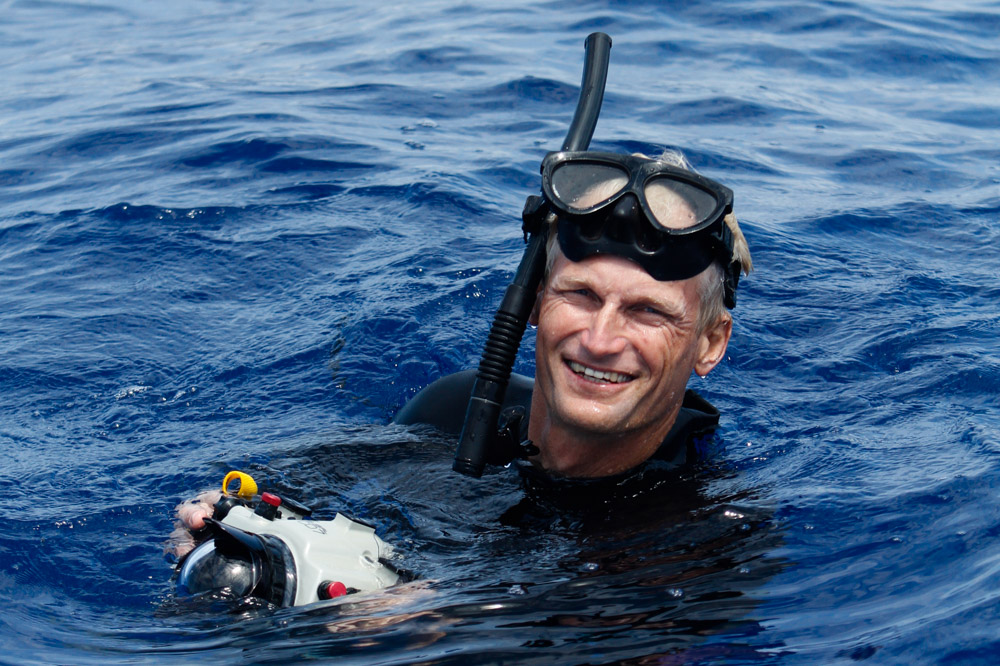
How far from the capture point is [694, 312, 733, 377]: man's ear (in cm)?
338

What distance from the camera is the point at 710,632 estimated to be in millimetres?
2756

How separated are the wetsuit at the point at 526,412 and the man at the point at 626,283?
233 mm

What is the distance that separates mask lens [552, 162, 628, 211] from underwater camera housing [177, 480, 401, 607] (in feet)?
3.79

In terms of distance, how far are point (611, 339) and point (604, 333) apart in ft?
0.09

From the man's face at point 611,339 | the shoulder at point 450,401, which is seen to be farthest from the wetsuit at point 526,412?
the man's face at point 611,339

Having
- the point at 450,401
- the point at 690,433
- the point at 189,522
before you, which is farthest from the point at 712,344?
the point at 189,522

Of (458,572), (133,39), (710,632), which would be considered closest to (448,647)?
(458,572)

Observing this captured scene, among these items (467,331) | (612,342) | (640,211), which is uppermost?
(640,211)

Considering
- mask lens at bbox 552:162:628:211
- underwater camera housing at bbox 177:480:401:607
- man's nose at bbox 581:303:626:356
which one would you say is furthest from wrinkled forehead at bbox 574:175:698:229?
underwater camera housing at bbox 177:480:401:607

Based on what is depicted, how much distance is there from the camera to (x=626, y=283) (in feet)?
10.3

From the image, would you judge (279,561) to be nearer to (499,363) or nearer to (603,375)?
(499,363)

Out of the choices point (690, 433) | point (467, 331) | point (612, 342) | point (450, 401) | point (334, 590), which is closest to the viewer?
point (334, 590)

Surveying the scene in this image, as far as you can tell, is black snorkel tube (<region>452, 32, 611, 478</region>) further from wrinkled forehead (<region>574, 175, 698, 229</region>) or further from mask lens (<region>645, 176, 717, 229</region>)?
mask lens (<region>645, 176, 717, 229</region>)

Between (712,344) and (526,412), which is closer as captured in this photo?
(712,344)
